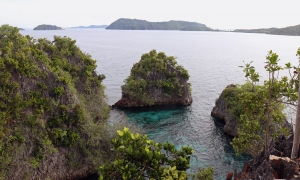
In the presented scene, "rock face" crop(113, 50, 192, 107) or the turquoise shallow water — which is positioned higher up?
"rock face" crop(113, 50, 192, 107)

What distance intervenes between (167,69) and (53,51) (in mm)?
30007

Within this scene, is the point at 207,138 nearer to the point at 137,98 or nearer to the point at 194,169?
the point at 194,169

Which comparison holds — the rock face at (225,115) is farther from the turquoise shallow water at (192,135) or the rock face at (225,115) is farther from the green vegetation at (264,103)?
the green vegetation at (264,103)

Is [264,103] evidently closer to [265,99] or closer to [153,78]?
[265,99]

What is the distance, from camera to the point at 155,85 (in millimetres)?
56812

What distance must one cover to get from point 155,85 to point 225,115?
17895 mm

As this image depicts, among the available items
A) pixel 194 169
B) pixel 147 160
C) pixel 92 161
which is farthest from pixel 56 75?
pixel 194 169

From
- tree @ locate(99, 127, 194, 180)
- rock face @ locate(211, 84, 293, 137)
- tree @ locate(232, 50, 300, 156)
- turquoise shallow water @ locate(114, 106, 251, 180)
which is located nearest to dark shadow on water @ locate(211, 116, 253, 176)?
turquoise shallow water @ locate(114, 106, 251, 180)

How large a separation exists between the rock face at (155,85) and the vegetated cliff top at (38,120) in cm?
2511

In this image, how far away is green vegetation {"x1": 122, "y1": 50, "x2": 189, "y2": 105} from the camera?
181 ft

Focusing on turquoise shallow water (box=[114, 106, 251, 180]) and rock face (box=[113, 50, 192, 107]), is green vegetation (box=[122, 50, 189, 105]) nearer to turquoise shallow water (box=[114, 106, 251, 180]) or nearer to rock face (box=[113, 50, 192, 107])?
rock face (box=[113, 50, 192, 107])

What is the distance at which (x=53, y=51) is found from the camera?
34.6 metres

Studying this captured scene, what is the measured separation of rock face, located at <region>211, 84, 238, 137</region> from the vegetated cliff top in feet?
79.6

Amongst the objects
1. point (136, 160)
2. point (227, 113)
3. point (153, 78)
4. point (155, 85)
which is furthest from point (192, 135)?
point (136, 160)
